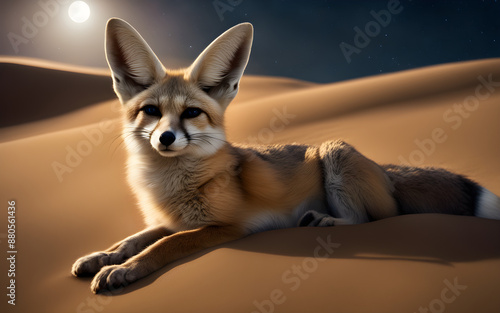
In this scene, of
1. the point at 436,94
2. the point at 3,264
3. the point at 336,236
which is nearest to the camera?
the point at 336,236

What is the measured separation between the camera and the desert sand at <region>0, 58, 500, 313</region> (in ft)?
5.87

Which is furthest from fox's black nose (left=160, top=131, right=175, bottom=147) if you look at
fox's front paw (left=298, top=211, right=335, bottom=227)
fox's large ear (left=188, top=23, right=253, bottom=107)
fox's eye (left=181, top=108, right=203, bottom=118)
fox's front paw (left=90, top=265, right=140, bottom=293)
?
fox's front paw (left=298, top=211, right=335, bottom=227)

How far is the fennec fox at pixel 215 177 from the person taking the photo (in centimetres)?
258

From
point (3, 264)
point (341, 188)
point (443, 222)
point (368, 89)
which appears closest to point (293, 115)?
point (368, 89)

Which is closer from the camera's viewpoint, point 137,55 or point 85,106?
point 137,55

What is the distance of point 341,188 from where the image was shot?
2945 mm

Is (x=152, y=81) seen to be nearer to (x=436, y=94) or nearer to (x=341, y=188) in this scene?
(x=341, y=188)

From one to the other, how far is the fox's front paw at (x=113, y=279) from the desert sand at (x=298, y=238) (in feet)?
0.16

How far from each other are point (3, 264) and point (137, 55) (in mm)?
1884

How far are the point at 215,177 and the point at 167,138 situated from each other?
559 millimetres

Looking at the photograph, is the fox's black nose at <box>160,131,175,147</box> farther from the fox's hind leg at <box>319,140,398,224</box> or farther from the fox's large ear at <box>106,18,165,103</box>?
the fox's hind leg at <box>319,140,398,224</box>

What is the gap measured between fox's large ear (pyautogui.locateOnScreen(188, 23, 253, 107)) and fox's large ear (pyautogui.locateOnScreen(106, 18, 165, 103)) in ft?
1.03

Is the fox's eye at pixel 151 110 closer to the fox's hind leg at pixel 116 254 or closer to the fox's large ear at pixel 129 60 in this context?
the fox's large ear at pixel 129 60

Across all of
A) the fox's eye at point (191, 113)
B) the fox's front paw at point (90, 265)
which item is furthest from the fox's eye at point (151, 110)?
the fox's front paw at point (90, 265)
